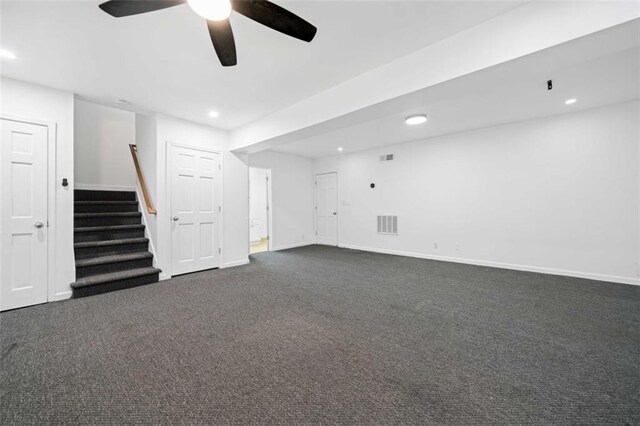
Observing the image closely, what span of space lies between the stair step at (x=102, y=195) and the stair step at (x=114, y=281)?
6.52 feet

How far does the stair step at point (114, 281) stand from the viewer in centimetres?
321

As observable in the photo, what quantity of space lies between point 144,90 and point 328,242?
5.55m

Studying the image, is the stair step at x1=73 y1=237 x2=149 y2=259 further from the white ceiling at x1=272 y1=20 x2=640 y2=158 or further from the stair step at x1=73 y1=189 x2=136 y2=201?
the white ceiling at x1=272 y1=20 x2=640 y2=158

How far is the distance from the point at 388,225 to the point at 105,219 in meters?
5.82

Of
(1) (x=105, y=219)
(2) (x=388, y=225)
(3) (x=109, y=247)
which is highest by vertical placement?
(1) (x=105, y=219)

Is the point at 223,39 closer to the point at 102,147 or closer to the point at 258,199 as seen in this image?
the point at 102,147

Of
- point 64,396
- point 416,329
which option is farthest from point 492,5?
point 64,396

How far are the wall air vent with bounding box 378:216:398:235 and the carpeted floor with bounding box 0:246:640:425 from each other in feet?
8.91

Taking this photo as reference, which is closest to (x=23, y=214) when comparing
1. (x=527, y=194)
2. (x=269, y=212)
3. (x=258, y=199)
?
(x=269, y=212)

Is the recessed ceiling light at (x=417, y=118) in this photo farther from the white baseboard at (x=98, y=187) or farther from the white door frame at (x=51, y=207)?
the white baseboard at (x=98, y=187)

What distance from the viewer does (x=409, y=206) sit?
586cm

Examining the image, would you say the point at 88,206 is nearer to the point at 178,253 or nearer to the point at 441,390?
the point at 178,253

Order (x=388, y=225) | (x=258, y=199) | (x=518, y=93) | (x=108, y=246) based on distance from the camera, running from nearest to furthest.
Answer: (x=518, y=93), (x=108, y=246), (x=388, y=225), (x=258, y=199)

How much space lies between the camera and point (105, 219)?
167 inches
